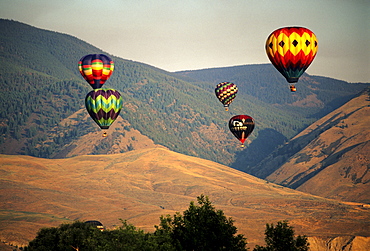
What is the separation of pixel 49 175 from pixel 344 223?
85.9 metres

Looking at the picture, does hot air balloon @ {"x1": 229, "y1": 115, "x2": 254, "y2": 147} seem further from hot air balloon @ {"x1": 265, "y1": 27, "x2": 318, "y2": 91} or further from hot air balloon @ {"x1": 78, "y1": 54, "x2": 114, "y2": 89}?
hot air balloon @ {"x1": 265, "y1": 27, "x2": 318, "y2": 91}

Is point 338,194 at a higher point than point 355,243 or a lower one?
higher

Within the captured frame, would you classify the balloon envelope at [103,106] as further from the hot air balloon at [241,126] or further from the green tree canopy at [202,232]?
the green tree canopy at [202,232]

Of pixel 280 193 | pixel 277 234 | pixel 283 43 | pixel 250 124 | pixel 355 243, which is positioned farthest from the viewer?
pixel 280 193

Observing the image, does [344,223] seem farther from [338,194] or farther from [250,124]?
[338,194]

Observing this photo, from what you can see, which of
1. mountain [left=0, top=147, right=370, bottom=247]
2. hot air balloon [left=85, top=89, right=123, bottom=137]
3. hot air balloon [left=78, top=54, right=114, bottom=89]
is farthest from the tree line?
mountain [left=0, top=147, right=370, bottom=247]

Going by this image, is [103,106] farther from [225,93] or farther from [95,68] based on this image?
[225,93]

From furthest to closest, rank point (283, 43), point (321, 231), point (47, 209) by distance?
point (47, 209), point (321, 231), point (283, 43)

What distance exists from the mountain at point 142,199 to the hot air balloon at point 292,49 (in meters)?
50.1

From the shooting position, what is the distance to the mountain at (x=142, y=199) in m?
123

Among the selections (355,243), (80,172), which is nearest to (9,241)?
(355,243)

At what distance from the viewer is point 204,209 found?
167 ft

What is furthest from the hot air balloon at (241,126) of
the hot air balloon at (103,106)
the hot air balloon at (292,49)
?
the hot air balloon at (292,49)

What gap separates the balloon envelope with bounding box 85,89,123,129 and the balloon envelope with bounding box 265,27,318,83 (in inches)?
935
